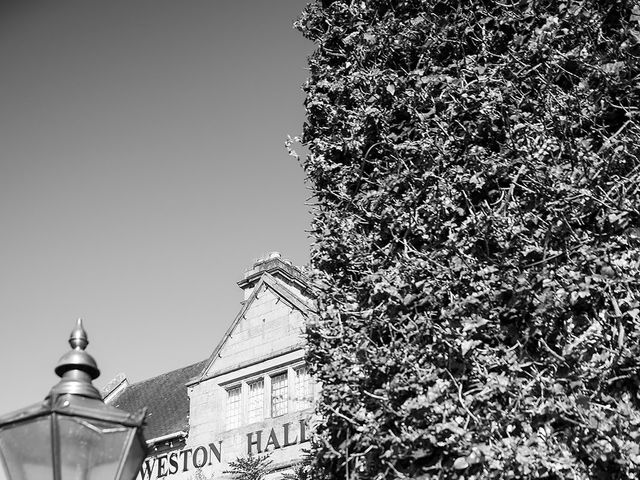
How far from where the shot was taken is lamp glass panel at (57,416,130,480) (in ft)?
14.4

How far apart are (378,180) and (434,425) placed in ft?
9.54

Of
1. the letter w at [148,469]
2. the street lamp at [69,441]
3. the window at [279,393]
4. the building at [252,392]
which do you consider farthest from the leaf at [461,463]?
the letter w at [148,469]

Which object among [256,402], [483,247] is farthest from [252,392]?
[483,247]

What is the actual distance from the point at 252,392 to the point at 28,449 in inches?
763

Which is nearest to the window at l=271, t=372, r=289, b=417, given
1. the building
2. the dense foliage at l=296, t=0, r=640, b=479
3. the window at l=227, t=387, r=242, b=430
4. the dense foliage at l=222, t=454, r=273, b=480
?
the building

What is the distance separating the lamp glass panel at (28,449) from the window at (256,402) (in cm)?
1883

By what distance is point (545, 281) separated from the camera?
671 cm

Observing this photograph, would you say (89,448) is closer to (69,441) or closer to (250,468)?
(69,441)

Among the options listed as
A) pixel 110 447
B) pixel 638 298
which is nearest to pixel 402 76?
pixel 638 298

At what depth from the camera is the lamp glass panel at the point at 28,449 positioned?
4.40m

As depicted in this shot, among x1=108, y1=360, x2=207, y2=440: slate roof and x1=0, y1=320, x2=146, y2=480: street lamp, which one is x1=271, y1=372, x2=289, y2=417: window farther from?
x1=0, y1=320, x2=146, y2=480: street lamp

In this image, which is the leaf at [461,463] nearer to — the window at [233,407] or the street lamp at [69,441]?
the street lamp at [69,441]

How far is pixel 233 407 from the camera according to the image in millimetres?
23953

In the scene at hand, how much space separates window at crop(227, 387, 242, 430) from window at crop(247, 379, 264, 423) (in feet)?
1.58
